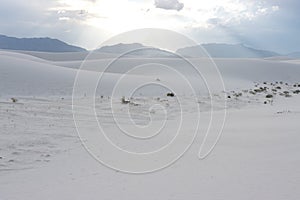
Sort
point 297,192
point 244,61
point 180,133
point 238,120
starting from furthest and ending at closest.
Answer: point 244,61, point 238,120, point 180,133, point 297,192

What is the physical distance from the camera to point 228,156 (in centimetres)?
801

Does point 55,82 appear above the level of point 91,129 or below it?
above

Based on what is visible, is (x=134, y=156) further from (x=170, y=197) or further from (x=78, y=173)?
(x=170, y=197)

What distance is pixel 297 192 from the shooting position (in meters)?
5.46

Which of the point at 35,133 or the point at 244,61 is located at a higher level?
the point at 244,61

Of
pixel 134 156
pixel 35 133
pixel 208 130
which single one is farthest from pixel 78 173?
pixel 208 130

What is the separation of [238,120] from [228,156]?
606 centimetres

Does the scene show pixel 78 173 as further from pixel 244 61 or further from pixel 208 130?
pixel 244 61

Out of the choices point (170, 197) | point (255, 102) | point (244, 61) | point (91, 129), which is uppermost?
point (244, 61)

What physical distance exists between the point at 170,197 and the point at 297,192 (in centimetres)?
193

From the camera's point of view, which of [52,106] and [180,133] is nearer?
[180,133]

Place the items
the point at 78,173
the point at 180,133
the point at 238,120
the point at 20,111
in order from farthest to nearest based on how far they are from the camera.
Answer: the point at 238,120 < the point at 20,111 < the point at 180,133 < the point at 78,173

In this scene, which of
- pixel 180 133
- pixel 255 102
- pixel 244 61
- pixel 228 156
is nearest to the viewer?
pixel 228 156

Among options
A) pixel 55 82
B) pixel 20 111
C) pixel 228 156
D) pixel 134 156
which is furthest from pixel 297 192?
pixel 55 82
